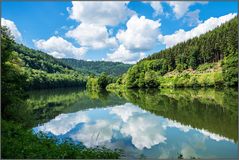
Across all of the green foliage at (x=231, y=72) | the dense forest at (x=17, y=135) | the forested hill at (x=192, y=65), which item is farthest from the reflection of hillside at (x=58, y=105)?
the forested hill at (x=192, y=65)

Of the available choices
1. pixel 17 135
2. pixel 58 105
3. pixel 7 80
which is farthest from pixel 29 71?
pixel 17 135

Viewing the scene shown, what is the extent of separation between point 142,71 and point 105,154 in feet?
239

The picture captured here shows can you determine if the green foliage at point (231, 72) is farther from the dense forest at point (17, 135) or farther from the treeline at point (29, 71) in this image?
the dense forest at point (17, 135)

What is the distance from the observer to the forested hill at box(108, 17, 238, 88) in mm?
69562

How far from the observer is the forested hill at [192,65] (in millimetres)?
69562

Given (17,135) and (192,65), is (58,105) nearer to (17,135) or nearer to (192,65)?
(17,135)

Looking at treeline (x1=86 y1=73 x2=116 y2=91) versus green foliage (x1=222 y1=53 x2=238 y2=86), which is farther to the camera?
treeline (x1=86 y1=73 x2=116 y2=91)

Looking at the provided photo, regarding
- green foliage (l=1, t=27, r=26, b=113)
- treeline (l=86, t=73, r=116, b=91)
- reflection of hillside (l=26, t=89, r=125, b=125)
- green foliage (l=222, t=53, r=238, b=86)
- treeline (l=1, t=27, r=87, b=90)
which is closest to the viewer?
green foliage (l=1, t=27, r=26, b=113)

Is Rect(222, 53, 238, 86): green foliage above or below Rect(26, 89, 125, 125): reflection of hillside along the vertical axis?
above

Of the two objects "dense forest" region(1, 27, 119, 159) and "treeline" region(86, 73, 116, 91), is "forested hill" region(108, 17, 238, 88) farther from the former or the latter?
"dense forest" region(1, 27, 119, 159)

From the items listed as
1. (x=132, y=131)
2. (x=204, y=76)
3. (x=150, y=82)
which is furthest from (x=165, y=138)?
(x=150, y=82)

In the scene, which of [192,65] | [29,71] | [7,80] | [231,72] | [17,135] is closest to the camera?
[17,135]

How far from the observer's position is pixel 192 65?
8338 cm

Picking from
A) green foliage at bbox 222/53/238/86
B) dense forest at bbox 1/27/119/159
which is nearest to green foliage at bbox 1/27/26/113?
dense forest at bbox 1/27/119/159
